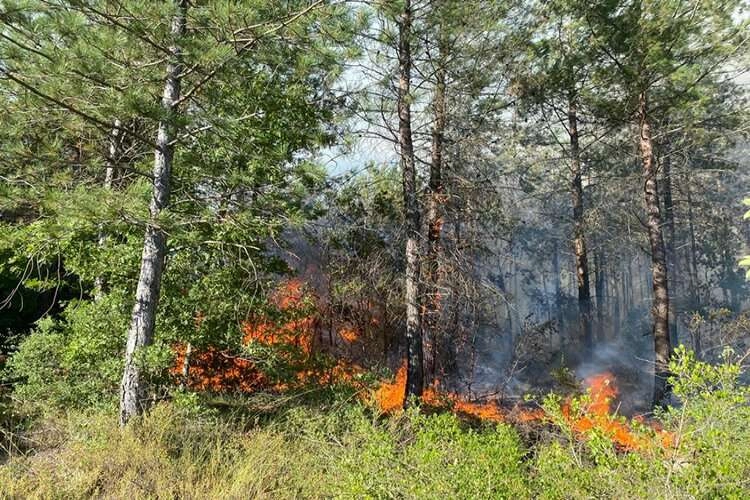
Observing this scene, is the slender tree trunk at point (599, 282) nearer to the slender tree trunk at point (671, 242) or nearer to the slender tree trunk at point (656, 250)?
the slender tree trunk at point (671, 242)

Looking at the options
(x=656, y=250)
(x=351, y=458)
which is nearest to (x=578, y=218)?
(x=656, y=250)

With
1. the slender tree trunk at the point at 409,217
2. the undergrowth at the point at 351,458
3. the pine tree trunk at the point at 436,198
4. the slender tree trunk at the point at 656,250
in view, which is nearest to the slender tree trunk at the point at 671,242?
the slender tree trunk at the point at 656,250

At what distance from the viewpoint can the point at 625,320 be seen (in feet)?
104

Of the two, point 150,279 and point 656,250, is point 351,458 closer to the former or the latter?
point 150,279

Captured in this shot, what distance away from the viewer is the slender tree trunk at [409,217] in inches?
306

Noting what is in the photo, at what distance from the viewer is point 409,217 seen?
26.1 feet

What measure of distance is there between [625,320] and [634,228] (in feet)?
44.2

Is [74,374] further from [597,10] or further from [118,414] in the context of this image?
[597,10]

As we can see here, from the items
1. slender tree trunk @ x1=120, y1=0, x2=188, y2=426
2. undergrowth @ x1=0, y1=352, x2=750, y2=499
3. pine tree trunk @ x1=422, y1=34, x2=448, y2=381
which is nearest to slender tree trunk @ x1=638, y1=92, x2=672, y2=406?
pine tree trunk @ x1=422, y1=34, x2=448, y2=381

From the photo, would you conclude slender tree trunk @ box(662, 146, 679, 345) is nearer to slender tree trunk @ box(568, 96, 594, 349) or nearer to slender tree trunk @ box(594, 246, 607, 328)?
slender tree trunk @ box(594, 246, 607, 328)

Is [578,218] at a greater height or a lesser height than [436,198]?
greater

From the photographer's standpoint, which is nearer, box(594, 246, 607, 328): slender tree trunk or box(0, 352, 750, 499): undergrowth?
box(0, 352, 750, 499): undergrowth

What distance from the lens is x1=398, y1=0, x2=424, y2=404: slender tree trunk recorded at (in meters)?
7.77

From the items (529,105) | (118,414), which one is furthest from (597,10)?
(118,414)
